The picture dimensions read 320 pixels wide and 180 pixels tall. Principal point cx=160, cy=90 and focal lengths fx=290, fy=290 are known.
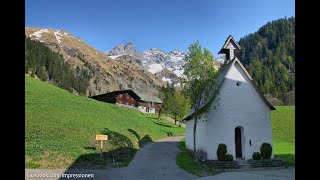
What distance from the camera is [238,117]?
91.2 feet

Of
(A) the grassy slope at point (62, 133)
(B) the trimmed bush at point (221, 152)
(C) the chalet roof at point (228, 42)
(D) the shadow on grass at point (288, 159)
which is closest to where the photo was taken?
(A) the grassy slope at point (62, 133)

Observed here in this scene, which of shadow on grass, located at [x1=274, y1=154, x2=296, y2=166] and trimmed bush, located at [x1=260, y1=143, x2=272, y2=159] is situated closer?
trimmed bush, located at [x1=260, y1=143, x2=272, y2=159]

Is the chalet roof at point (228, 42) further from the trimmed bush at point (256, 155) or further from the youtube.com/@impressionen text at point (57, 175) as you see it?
the youtube.com/@impressionen text at point (57, 175)

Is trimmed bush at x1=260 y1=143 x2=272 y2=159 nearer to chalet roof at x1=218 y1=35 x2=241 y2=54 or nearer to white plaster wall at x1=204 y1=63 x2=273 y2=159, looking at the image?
white plaster wall at x1=204 y1=63 x2=273 y2=159

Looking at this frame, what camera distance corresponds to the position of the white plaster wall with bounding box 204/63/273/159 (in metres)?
27.2

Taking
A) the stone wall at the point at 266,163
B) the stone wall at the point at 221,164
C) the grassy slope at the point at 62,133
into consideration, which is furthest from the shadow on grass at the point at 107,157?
the stone wall at the point at 266,163

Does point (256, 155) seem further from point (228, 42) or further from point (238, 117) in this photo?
point (228, 42)

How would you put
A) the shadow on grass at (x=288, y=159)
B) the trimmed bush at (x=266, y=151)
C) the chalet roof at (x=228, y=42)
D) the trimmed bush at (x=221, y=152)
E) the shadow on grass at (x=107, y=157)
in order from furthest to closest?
1. the chalet roof at (x=228, y=42)
2. the shadow on grass at (x=288, y=159)
3. the trimmed bush at (x=266, y=151)
4. the trimmed bush at (x=221, y=152)
5. the shadow on grass at (x=107, y=157)

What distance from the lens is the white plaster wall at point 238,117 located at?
2719 centimetres

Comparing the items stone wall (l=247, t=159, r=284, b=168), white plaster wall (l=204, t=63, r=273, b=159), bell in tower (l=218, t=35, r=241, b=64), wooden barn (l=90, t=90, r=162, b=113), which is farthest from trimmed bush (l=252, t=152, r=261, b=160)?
wooden barn (l=90, t=90, r=162, b=113)
